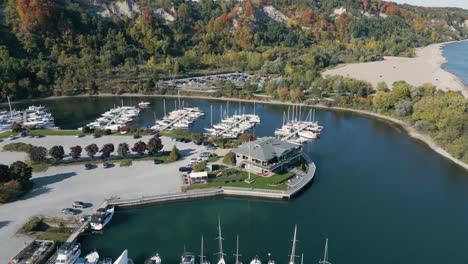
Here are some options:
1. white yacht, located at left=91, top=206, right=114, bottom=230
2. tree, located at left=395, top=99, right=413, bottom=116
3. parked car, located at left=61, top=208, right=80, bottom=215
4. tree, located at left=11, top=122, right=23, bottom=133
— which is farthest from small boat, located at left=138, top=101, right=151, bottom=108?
tree, located at left=395, top=99, right=413, bottom=116

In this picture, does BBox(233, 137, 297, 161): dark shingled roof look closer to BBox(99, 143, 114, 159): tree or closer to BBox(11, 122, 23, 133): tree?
Answer: BBox(99, 143, 114, 159): tree

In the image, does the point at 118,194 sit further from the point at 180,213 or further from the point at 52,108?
the point at 52,108

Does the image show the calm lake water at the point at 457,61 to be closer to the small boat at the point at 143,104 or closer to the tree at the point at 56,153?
the small boat at the point at 143,104

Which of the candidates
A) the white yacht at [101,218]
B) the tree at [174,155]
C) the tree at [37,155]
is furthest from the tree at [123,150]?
the white yacht at [101,218]

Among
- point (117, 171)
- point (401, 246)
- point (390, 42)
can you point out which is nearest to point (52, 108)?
point (117, 171)

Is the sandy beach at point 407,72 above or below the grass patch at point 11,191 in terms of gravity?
above

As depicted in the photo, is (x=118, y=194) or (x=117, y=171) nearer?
(x=118, y=194)

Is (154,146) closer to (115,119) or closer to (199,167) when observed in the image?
(199,167)
